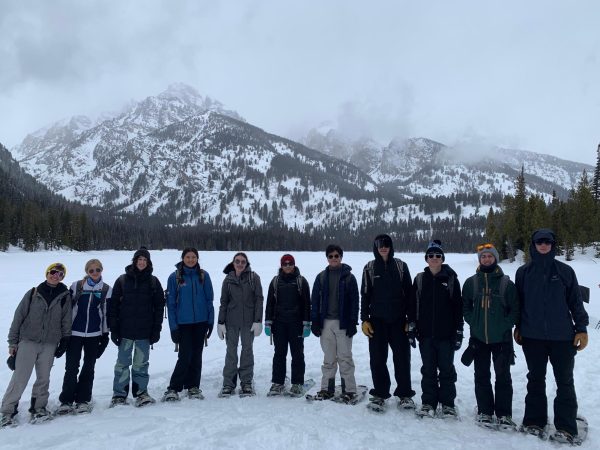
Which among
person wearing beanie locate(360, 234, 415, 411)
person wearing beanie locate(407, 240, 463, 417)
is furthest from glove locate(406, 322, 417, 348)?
person wearing beanie locate(360, 234, 415, 411)

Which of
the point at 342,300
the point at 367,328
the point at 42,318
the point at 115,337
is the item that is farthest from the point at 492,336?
the point at 42,318

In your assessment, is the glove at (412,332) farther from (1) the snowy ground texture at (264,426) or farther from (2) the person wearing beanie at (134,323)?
(2) the person wearing beanie at (134,323)

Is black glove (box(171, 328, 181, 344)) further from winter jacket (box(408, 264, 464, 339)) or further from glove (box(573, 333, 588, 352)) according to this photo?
glove (box(573, 333, 588, 352))

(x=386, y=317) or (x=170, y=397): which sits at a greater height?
(x=386, y=317)

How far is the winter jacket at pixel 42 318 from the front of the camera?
5.79 meters

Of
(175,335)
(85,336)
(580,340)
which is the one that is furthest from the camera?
(175,335)

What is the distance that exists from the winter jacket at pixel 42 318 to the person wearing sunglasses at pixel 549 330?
22.7ft

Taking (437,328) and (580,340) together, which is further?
(437,328)

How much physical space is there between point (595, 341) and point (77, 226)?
100539 millimetres

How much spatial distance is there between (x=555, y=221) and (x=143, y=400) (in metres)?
55.9

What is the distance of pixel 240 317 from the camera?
22.4 feet

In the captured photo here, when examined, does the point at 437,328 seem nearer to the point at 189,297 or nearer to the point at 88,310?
the point at 189,297

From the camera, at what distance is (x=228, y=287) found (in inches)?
271

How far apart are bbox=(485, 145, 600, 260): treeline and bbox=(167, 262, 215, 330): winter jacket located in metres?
46.1
